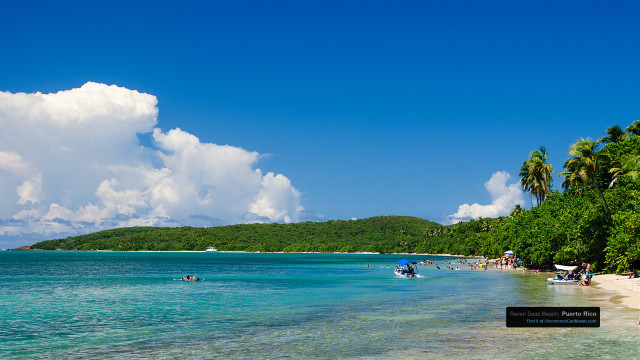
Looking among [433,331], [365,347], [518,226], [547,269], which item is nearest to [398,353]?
[365,347]

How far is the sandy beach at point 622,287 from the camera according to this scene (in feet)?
122

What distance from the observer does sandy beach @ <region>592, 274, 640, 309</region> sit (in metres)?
37.2

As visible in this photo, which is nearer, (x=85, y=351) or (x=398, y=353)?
(x=398, y=353)

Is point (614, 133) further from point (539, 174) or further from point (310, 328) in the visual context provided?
point (310, 328)

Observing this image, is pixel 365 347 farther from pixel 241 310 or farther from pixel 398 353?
pixel 241 310

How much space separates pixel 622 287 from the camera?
4647 cm

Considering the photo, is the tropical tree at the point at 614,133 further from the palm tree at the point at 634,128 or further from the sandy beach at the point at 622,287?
the sandy beach at the point at 622,287

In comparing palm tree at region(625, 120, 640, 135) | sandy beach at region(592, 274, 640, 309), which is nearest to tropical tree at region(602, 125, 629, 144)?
palm tree at region(625, 120, 640, 135)

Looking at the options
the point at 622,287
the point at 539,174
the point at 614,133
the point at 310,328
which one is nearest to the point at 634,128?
the point at 614,133

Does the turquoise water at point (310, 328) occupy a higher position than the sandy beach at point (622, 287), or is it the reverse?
the sandy beach at point (622, 287)

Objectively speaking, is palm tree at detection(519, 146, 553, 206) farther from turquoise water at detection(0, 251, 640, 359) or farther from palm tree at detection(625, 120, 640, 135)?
turquoise water at detection(0, 251, 640, 359)

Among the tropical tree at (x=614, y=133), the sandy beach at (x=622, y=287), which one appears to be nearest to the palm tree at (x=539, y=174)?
the tropical tree at (x=614, y=133)

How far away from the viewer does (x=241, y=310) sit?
40188 mm

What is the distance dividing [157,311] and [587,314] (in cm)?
3109
